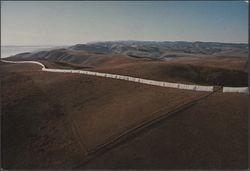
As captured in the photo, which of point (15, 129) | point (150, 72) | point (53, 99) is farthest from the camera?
point (150, 72)

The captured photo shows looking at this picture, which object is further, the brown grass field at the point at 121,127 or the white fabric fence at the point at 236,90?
the white fabric fence at the point at 236,90

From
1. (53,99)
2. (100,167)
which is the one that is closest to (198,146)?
(100,167)

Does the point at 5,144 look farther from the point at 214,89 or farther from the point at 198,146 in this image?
the point at 214,89

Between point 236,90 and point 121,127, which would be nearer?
point 121,127

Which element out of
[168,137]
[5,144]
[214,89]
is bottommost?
[5,144]

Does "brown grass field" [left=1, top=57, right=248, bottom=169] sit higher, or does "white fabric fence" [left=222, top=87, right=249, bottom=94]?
"white fabric fence" [left=222, top=87, right=249, bottom=94]

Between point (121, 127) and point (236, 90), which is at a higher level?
point (236, 90)

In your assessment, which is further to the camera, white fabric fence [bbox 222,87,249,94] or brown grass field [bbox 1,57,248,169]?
white fabric fence [bbox 222,87,249,94]

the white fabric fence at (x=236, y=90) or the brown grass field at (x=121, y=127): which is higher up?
the white fabric fence at (x=236, y=90)
